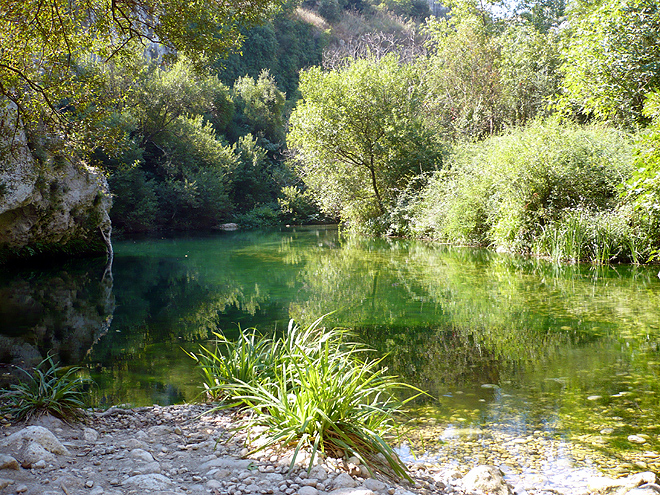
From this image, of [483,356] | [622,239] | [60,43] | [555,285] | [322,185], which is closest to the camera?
[483,356]

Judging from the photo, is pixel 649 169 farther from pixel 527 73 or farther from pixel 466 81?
pixel 466 81

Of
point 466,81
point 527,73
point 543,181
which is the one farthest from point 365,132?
point 543,181

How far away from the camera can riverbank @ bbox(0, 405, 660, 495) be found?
2469 mm

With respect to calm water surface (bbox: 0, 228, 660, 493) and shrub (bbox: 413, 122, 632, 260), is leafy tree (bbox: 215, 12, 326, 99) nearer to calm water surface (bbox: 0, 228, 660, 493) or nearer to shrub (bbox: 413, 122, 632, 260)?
shrub (bbox: 413, 122, 632, 260)

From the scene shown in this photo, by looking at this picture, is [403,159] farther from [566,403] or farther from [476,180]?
[566,403]


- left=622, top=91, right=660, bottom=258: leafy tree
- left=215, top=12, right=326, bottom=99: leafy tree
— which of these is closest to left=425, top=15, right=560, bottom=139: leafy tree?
left=622, top=91, right=660, bottom=258: leafy tree

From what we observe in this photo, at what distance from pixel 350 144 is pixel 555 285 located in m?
14.3

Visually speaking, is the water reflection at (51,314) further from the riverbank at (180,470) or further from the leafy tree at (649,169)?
the leafy tree at (649,169)

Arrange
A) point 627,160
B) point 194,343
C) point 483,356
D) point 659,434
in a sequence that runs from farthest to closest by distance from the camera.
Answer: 1. point 627,160
2. point 194,343
3. point 483,356
4. point 659,434

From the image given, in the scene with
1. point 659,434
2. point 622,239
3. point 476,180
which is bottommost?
point 659,434

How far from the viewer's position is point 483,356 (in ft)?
19.1

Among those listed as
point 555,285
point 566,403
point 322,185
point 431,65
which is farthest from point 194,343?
point 431,65

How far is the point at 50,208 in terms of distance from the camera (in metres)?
15.0

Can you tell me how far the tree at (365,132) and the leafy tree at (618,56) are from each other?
7.74 m
